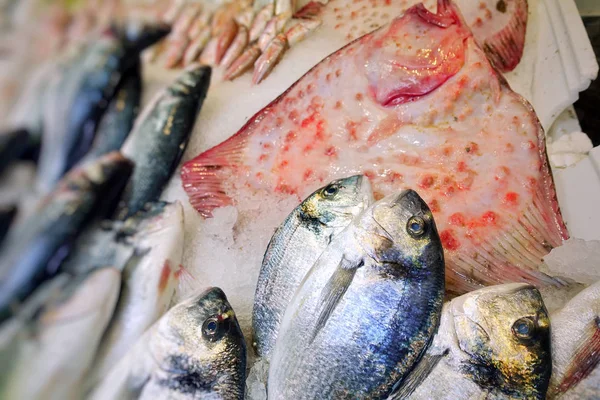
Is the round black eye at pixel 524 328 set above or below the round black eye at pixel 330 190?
below

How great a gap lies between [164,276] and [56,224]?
16.8 inches

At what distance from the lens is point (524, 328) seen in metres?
1.23

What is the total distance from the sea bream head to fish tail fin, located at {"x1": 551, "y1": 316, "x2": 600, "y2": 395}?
0.97 meters

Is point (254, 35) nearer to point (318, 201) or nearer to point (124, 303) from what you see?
point (318, 201)

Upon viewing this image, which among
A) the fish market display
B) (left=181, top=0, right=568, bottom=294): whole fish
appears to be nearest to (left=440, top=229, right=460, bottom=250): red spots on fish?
(left=181, top=0, right=568, bottom=294): whole fish

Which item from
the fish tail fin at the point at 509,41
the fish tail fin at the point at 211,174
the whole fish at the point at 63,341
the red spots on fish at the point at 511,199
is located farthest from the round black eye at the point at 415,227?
the fish tail fin at the point at 509,41

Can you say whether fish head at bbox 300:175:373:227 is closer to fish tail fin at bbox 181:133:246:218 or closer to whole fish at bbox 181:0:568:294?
whole fish at bbox 181:0:568:294

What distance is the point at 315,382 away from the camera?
1249 mm

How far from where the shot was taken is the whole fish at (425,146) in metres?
1.63

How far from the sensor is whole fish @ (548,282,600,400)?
126cm

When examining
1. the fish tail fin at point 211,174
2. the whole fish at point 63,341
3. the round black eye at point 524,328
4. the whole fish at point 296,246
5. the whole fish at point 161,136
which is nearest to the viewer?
the whole fish at point 63,341

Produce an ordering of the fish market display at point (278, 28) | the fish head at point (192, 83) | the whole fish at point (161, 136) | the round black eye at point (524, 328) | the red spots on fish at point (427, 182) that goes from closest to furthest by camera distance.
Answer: the round black eye at point (524, 328)
the red spots on fish at point (427, 182)
the whole fish at point (161, 136)
the fish head at point (192, 83)
the fish market display at point (278, 28)

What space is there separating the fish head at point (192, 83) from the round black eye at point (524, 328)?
5.51 feet

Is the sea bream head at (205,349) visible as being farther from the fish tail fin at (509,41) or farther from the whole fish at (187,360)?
the fish tail fin at (509,41)
